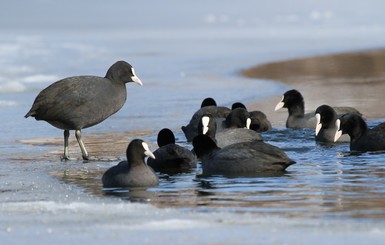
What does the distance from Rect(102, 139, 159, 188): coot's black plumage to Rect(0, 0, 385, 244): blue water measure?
163mm

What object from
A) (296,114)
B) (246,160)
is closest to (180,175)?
(246,160)

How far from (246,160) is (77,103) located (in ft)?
7.72

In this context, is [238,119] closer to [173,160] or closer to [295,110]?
[295,110]

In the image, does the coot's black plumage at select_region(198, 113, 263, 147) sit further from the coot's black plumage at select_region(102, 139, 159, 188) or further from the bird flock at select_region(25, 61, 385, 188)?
the coot's black plumage at select_region(102, 139, 159, 188)

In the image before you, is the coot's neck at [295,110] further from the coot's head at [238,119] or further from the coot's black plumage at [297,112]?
the coot's head at [238,119]

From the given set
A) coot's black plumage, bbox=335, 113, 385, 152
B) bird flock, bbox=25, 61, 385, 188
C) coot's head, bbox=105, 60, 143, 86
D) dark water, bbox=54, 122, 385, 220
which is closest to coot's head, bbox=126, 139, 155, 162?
bird flock, bbox=25, 61, 385, 188

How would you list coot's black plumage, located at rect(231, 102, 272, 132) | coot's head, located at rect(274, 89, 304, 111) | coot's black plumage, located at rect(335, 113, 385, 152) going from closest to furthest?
coot's black plumage, located at rect(335, 113, 385, 152) → coot's black plumage, located at rect(231, 102, 272, 132) → coot's head, located at rect(274, 89, 304, 111)

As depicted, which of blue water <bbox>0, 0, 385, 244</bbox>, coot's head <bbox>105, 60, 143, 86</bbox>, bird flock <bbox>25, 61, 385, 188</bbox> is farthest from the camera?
coot's head <bbox>105, 60, 143, 86</bbox>

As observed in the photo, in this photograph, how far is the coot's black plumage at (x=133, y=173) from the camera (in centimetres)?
902

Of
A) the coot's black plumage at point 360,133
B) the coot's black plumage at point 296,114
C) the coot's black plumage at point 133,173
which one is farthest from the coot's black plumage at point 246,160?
the coot's black plumage at point 296,114

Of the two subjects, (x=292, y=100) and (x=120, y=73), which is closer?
(x=120, y=73)

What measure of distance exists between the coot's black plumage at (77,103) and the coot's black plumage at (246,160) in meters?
1.72

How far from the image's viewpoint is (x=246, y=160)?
9797mm

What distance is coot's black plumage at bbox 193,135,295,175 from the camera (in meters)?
9.69
